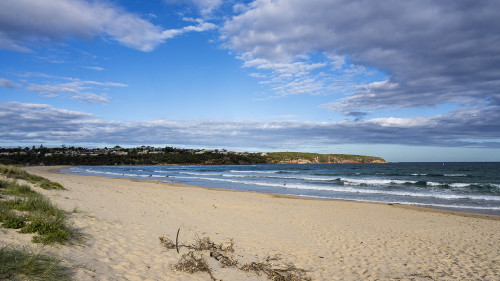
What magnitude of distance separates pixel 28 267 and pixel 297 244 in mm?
6476

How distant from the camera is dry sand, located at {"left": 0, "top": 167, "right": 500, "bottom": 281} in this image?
5.27 meters

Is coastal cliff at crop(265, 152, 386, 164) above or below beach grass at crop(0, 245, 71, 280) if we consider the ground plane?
above

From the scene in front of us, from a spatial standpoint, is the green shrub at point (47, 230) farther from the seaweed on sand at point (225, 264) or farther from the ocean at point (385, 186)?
the ocean at point (385, 186)

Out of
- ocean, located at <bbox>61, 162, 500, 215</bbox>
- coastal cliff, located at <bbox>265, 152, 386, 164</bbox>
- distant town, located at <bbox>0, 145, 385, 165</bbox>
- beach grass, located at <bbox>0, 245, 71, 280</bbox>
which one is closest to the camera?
beach grass, located at <bbox>0, 245, 71, 280</bbox>

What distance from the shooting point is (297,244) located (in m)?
8.26

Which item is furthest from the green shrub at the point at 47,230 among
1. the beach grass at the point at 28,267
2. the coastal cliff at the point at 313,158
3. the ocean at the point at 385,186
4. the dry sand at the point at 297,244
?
the coastal cliff at the point at 313,158

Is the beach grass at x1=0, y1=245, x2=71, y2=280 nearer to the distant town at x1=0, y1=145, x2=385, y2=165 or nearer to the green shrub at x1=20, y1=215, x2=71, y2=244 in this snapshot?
the green shrub at x1=20, y1=215, x2=71, y2=244

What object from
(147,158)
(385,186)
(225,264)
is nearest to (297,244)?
(225,264)

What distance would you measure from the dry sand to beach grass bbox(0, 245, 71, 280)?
1.05 ft

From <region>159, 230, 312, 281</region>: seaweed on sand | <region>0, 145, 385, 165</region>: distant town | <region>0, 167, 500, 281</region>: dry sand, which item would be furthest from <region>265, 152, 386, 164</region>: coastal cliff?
<region>159, 230, 312, 281</region>: seaweed on sand

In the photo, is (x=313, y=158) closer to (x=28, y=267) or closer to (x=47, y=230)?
(x=47, y=230)

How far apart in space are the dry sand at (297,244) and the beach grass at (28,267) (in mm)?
321

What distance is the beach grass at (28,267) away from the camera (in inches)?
141

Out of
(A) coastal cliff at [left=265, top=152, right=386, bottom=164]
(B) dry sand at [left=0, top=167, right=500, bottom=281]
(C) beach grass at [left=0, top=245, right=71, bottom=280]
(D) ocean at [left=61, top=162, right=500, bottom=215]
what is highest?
(A) coastal cliff at [left=265, top=152, right=386, bottom=164]
